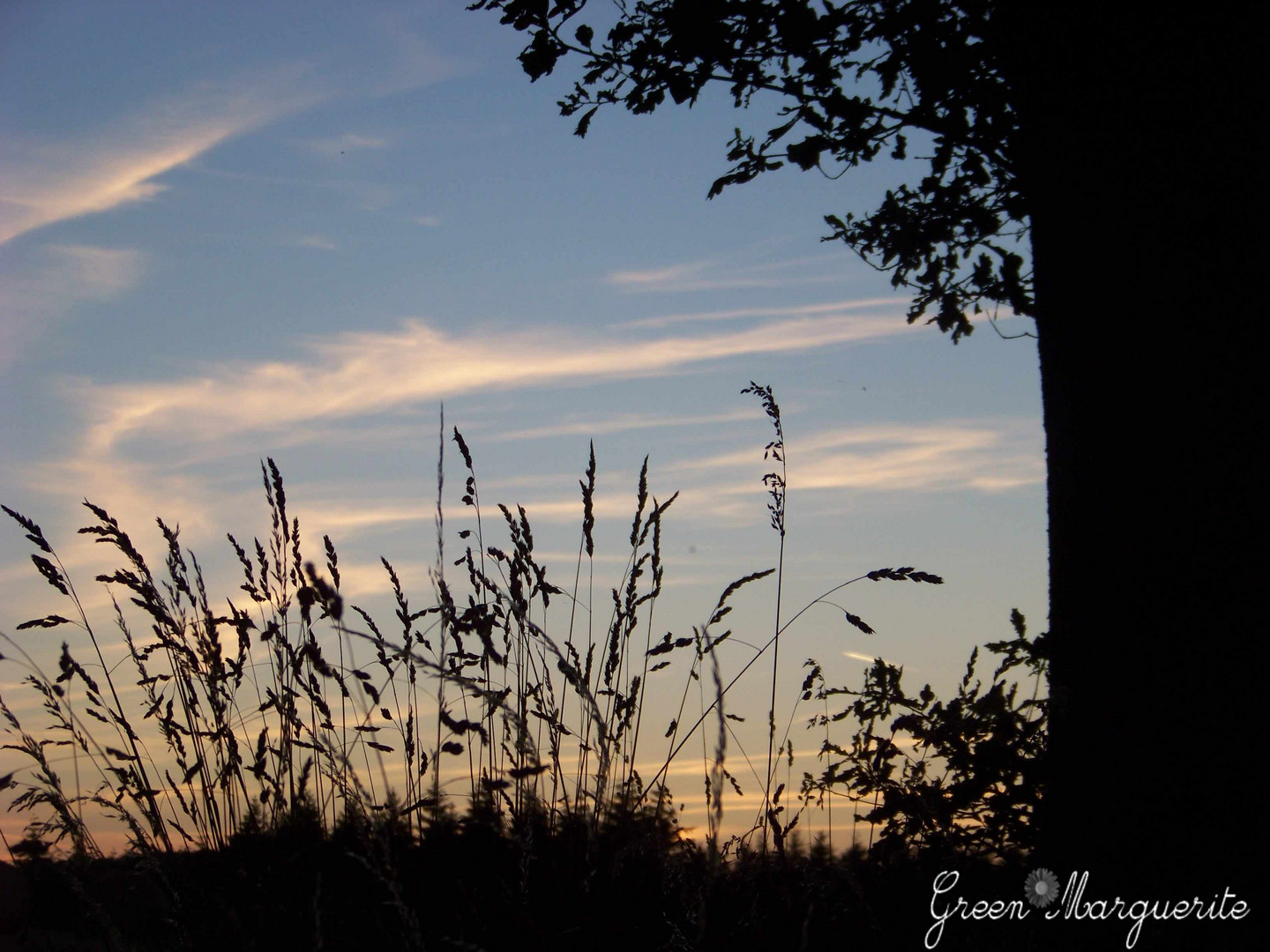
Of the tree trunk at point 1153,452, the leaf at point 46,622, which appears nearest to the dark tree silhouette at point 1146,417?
the tree trunk at point 1153,452

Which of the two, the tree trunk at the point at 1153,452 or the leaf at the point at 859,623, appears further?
the leaf at the point at 859,623

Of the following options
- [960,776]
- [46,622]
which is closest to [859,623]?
[960,776]

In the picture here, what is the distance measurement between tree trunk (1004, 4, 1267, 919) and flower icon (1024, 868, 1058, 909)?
0.06m

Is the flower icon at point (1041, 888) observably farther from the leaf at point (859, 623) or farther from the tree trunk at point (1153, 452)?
the leaf at point (859, 623)

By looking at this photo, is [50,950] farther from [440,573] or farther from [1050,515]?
[1050,515]

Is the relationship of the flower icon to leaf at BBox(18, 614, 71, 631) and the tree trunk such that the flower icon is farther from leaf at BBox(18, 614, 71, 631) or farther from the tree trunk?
leaf at BBox(18, 614, 71, 631)

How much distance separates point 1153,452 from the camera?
2658 mm

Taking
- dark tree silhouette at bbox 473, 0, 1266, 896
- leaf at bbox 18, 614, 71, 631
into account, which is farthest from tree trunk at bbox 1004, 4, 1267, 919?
leaf at bbox 18, 614, 71, 631

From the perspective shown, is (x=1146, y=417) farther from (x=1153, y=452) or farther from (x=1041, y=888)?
(x=1041, y=888)

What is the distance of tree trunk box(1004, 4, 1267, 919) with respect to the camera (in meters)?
2.46

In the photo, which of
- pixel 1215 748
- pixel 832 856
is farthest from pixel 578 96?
pixel 1215 748

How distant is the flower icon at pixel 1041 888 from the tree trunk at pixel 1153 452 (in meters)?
0.06

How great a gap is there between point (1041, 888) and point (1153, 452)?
1.12 metres

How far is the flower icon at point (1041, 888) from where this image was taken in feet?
8.72
